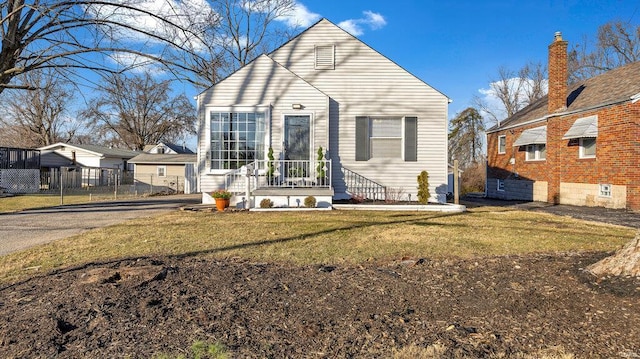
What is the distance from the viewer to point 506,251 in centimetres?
525

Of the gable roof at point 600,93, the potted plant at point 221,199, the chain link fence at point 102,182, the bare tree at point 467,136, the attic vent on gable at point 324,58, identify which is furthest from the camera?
the bare tree at point 467,136

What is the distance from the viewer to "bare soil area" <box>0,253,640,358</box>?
2520 mm

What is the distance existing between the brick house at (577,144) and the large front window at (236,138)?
1149 centimetres

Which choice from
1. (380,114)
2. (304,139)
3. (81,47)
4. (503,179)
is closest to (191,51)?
(81,47)

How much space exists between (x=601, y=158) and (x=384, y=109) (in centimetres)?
787

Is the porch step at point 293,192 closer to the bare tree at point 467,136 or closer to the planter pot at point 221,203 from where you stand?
the planter pot at point 221,203

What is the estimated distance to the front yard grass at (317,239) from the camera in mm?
4977

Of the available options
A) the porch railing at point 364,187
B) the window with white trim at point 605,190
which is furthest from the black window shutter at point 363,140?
the window with white trim at point 605,190

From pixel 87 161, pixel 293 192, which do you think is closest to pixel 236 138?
pixel 293 192

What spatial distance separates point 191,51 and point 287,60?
528 cm

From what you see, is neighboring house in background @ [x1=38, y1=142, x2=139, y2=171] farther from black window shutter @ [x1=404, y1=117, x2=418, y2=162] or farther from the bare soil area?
the bare soil area

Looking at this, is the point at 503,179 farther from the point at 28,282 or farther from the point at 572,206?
the point at 28,282

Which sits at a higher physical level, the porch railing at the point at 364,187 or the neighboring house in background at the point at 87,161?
the neighboring house in background at the point at 87,161

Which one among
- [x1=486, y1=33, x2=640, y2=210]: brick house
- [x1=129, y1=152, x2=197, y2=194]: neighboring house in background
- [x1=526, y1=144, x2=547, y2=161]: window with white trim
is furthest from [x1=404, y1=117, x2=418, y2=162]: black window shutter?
[x1=129, y1=152, x2=197, y2=194]: neighboring house in background
